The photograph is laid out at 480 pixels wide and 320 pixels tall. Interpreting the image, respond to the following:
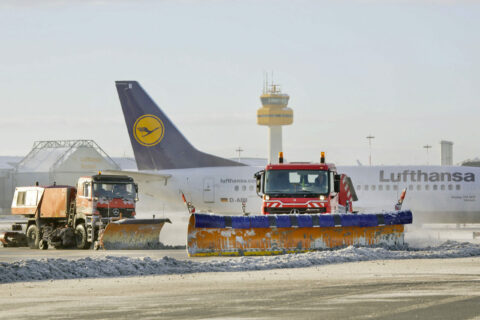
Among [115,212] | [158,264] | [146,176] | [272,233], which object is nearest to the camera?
[158,264]

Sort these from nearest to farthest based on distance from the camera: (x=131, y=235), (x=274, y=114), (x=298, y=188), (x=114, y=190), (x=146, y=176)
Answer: (x=298, y=188)
(x=131, y=235)
(x=114, y=190)
(x=146, y=176)
(x=274, y=114)

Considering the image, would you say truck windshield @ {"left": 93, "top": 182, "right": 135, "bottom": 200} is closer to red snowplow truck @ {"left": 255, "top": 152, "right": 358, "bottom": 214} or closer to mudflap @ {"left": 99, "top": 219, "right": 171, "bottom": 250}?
mudflap @ {"left": 99, "top": 219, "right": 171, "bottom": 250}

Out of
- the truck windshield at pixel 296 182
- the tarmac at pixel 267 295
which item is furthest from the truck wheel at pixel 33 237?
the tarmac at pixel 267 295

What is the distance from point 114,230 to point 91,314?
60.9 feet

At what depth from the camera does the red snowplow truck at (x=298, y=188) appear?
28.6 metres

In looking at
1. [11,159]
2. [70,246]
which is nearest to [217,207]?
[70,246]

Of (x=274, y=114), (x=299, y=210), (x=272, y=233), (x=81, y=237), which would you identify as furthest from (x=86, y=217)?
(x=274, y=114)

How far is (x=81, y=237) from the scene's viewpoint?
34.7 meters

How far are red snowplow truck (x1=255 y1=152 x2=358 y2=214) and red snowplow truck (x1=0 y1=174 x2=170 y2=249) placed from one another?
5.73 m

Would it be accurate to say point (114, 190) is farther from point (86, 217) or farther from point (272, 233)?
point (272, 233)

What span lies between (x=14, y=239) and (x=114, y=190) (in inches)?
237

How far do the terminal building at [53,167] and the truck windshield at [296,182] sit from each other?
261 feet

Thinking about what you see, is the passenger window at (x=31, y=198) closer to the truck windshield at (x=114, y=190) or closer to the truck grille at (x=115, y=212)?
the truck windshield at (x=114, y=190)

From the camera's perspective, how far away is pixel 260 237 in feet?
86.9
